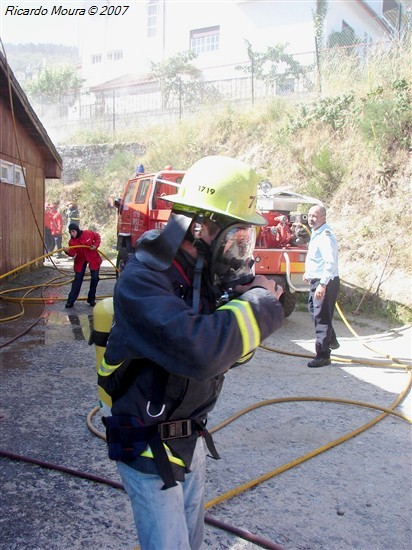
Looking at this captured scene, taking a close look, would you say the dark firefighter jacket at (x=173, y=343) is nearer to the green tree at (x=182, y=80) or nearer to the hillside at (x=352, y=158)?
the hillside at (x=352, y=158)

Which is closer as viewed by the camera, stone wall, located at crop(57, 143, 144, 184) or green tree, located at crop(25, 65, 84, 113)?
stone wall, located at crop(57, 143, 144, 184)

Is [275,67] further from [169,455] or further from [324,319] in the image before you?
[169,455]

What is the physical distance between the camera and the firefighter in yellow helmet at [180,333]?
5.02 feet

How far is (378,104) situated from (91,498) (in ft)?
Answer: 38.0

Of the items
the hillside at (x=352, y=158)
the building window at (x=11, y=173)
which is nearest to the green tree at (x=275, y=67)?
the hillside at (x=352, y=158)

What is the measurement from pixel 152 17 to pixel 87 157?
17.9 meters

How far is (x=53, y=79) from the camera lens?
1539 inches

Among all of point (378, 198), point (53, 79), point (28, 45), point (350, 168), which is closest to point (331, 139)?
point (350, 168)

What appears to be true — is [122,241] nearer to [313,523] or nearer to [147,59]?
[313,523]

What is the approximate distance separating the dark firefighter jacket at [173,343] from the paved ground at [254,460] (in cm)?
138

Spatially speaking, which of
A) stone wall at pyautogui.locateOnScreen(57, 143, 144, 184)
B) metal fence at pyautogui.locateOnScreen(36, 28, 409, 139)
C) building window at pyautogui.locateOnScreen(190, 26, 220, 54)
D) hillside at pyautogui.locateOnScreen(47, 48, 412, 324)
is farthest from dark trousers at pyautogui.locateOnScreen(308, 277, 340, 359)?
building window at pyautogui.locateOnScreen(190, 26, 220, 54)

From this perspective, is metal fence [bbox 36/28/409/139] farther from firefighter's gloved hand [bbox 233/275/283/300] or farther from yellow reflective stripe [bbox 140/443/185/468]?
yellow reflective stripe [bbox 140/443/185/468]

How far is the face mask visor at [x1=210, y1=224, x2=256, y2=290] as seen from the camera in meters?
1.76

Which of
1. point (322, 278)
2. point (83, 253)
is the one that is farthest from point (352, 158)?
point (322, 278)
